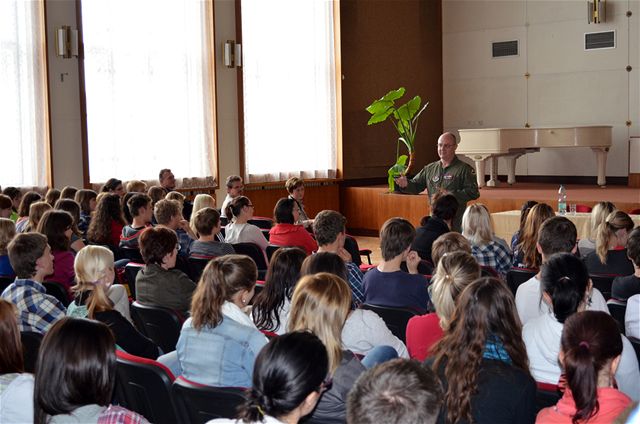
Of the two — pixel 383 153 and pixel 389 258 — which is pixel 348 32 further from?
pixel 389 258

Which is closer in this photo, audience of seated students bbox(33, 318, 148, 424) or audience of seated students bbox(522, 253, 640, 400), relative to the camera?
audience of seated students bbox(33, 318, 148, 424)

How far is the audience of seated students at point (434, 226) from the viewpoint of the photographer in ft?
17.1

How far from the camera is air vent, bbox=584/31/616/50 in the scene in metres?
12.4

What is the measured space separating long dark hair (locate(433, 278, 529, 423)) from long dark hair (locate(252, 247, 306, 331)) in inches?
42.8

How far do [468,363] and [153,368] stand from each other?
1028 mm

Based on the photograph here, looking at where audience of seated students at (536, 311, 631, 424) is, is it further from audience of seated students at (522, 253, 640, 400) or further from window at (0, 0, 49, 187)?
window at (0, 0, 49, 187)

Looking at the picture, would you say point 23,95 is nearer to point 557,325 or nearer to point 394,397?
point 557,325

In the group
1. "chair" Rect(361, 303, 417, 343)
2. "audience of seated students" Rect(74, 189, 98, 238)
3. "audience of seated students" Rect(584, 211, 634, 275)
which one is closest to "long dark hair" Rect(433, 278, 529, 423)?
"chair" Rect(361, 303, 417, 343)

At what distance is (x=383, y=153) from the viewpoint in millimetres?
13047

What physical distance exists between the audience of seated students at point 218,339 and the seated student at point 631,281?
1834mm

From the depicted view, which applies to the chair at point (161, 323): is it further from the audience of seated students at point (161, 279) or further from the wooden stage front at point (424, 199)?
the wooden stage front at point (424, 199)

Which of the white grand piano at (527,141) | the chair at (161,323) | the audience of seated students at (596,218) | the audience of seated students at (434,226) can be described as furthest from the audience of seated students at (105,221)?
the white grand piano at (527,141)

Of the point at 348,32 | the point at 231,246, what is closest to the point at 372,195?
the point at 348,32

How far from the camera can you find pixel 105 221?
5637 millimetres
